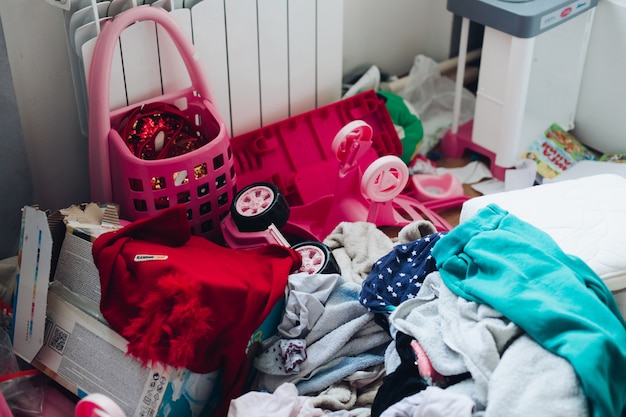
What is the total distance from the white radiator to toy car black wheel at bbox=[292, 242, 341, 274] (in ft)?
1.44

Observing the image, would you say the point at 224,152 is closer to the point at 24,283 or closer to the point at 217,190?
the point at 217,190

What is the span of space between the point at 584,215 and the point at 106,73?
3.17 ft

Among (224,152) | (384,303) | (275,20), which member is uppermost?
(275,20)

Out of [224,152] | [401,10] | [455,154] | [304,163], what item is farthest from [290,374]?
[401,10]

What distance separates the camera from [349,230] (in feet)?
5.66

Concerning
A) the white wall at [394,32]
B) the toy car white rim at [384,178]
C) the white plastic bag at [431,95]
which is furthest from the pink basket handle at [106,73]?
the white plastic bag at [431,95]

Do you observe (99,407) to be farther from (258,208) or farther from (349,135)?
(349,135)

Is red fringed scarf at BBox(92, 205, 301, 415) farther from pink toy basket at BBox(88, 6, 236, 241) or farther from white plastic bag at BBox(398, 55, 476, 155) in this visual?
white plastic bag at BBox(398, 55, 476, 155)

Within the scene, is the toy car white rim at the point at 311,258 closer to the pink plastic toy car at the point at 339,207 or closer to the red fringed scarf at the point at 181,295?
the pink plastic toy car at the point at 339,207

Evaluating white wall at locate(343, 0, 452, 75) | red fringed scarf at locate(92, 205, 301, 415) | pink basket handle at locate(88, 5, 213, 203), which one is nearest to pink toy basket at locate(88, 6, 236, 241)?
pink basket handle at locate(88, 5, 213, 203)

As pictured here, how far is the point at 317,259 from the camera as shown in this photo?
5.37ft

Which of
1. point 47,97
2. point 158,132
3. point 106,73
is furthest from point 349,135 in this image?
point 47,97

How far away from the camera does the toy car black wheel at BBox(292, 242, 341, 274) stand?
63.1 inches

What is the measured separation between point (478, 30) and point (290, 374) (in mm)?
1424
